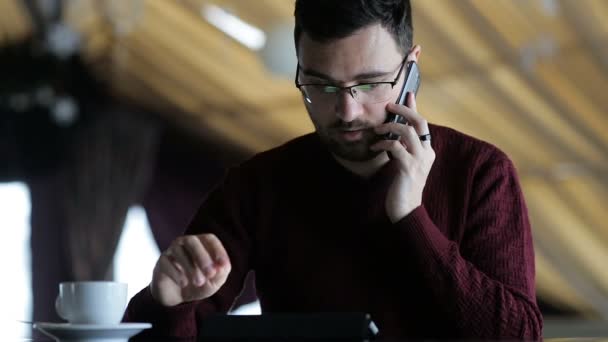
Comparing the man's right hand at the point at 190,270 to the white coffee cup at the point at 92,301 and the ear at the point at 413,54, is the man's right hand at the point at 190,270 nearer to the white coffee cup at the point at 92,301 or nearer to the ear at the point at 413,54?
the white coffee cup at the point at 92,301

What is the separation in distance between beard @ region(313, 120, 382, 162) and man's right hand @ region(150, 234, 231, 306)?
36 centimetres

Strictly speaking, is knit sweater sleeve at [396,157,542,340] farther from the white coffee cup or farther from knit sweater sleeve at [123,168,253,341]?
→ the white coffee cup

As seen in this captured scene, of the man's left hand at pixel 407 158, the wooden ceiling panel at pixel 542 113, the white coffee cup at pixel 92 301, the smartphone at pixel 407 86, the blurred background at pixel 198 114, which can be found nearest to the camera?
the white coffee cup at pixel 92 301

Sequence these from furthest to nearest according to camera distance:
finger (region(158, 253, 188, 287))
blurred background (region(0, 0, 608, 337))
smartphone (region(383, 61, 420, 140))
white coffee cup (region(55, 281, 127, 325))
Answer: blurred background (region(0, 0, 608, 337))
smartphone (region(383, 61, 420, 140))
finger (region(158, 253, 188, 287))
white coffee cup (region(55, 281, 127, 325))

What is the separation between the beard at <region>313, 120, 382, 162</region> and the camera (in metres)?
1.62

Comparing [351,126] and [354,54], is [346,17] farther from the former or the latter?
[351,126]

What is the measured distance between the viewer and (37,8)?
25.4ft

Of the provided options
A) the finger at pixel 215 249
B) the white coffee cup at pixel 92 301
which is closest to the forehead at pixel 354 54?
the finger at pixel 215 249

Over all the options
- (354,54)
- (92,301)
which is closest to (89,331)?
(92,301)

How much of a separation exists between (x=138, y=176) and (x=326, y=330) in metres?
8.71

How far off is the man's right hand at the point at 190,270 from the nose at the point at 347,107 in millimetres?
362

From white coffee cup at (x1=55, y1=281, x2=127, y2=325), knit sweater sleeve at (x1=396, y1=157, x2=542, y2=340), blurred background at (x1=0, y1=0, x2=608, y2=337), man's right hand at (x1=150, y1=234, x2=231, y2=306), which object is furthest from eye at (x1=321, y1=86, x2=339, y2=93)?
blurred background at (x1=0, y1=0, x2=608, y2=337)

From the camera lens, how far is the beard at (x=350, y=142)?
1621 millimetres

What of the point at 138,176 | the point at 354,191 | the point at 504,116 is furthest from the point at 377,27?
the point at 138,176
